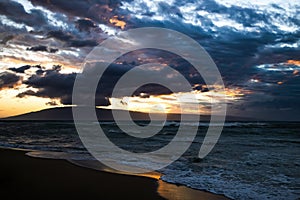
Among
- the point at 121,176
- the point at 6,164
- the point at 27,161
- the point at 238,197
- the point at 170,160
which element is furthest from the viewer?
the point at 170,160

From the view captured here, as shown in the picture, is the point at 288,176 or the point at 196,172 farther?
the point at 196,172

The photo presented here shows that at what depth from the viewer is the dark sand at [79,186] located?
6914mm

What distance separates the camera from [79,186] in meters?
7.76

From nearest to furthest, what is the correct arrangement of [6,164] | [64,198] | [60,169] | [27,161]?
[64,198]
[60,169]
[6,164]
[27,161]

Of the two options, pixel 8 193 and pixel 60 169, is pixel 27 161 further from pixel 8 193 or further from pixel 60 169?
pixel 8 193

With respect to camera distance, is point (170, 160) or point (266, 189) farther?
point (170, 160)

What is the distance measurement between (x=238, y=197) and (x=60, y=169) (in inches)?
241

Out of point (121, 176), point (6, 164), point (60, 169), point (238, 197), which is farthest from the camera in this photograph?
point (6, 164)

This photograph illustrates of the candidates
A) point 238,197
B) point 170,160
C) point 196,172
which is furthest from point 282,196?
point 170,160

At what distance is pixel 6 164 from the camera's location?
1111 cm

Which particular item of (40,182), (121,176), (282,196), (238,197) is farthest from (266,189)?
(40,182)

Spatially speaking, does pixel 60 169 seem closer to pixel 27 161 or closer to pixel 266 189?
pixel 27 161

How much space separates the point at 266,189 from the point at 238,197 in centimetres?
128

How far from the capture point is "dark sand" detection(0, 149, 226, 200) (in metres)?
6.91
